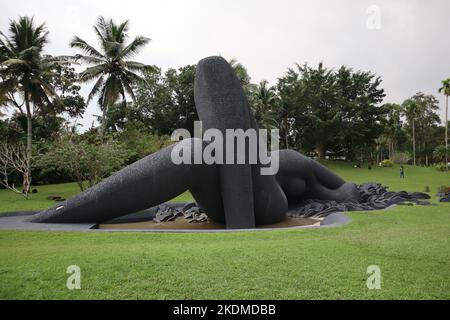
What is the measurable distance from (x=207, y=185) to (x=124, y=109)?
75.6ft

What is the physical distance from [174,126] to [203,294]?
3399cm

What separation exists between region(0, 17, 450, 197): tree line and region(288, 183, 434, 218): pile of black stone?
34.5ft

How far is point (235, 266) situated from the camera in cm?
474

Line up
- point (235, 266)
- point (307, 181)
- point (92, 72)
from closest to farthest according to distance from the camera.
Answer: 1. point (235, 266)
2. point (307, 181)
3. point (92, 72)

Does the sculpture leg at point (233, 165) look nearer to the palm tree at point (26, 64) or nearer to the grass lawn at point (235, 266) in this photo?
the grass lawn at point (235, 266)

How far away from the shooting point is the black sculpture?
9.27 metres

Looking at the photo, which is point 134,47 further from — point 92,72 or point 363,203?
point 363,203

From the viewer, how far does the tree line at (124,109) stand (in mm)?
20906

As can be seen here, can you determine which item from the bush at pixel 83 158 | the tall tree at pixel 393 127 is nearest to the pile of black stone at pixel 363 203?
the bush at pixel 83 158

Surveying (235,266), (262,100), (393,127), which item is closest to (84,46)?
(262,100)

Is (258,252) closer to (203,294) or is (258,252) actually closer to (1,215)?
(203,294)

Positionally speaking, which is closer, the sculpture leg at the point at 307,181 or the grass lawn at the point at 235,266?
the grass lawn at the point at 235,266

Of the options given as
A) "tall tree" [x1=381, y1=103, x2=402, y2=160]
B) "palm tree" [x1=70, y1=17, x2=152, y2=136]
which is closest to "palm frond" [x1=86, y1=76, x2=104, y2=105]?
"palm tree" [x1=70, y1=17, x2=152, y2=136]

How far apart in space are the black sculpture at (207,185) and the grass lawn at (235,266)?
214cm
